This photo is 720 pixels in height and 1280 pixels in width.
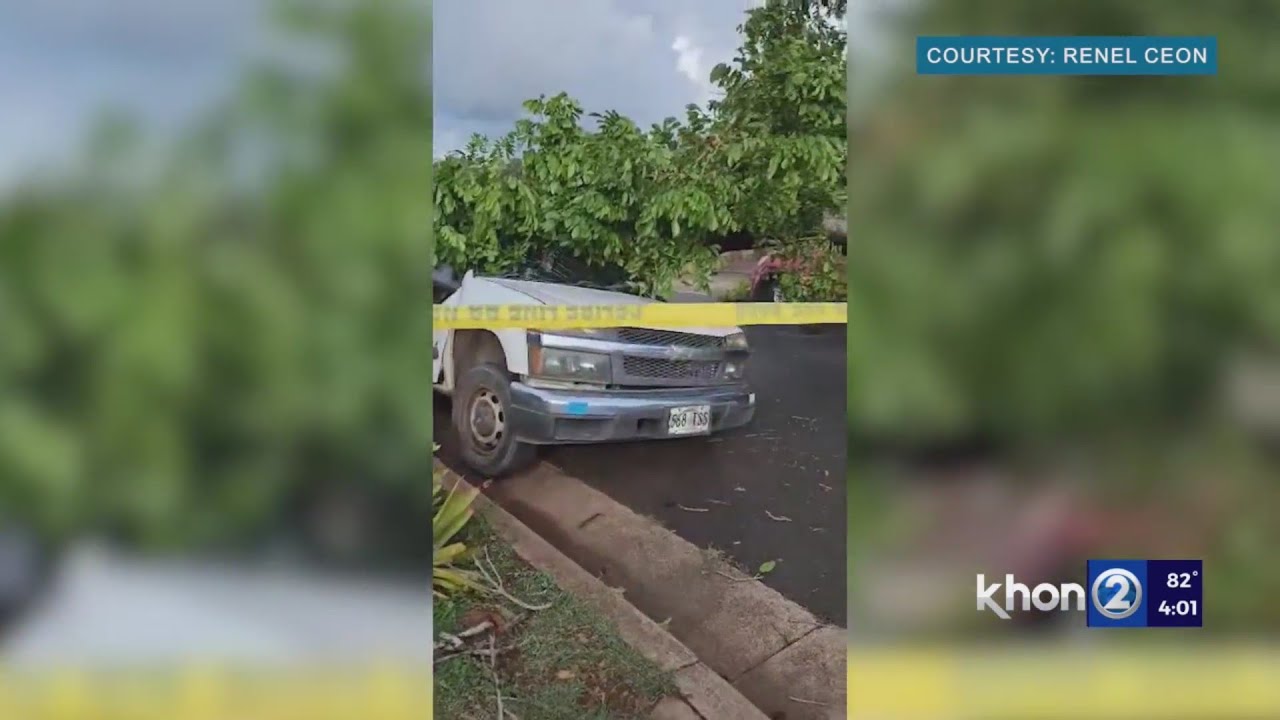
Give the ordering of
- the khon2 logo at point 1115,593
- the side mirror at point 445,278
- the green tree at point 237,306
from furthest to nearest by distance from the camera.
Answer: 1. the khon2 logo at point 1115,593
2. the side mirror at point 445,278
3. the green tree at point 237,306

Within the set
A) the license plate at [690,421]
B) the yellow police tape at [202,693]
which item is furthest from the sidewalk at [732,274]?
the yellow police tape at [202,693]

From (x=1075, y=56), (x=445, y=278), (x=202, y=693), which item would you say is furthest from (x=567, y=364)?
(x=1075, y=56)

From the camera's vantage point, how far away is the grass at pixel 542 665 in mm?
2617

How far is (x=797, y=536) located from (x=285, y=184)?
1.55 meters

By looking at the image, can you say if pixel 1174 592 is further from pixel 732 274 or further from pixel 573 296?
pixel 573 296

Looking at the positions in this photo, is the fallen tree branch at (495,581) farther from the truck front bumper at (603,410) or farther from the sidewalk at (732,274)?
the sidewalk at (732,274)

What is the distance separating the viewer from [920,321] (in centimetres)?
257

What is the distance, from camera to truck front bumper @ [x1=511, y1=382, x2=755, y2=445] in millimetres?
2586

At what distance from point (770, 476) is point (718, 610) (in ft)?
1.27

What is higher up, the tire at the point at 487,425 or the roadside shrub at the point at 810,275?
the roadside shrub at the point at 810,275

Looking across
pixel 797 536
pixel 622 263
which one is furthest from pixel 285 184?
pixel 797 536

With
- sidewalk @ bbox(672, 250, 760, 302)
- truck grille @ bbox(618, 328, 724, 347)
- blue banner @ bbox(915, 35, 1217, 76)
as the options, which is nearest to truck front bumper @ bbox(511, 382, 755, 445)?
truck grille @ bbox(618, 328, 724, 347)

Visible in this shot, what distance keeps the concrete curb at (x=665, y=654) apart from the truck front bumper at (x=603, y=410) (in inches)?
11.9

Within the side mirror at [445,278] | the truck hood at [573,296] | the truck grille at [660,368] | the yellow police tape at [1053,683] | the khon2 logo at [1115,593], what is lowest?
the yellow police tape at [1053,683]
